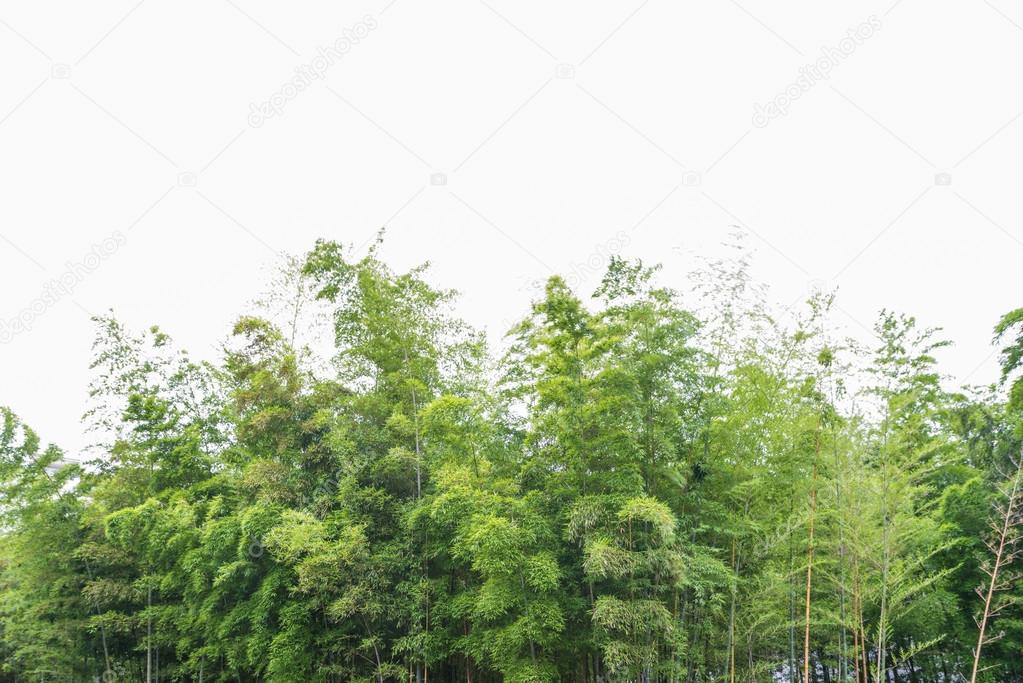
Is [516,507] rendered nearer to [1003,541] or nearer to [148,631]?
[1003,541]

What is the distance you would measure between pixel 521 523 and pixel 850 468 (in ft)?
11.9

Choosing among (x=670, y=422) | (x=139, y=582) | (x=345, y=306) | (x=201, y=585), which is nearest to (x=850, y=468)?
(x=670, y=422)

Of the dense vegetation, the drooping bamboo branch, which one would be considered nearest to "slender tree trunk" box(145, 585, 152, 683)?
the dense vegetation

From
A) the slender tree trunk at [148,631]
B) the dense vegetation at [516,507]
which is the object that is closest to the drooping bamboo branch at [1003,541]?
the dense vegetation at [516,507]

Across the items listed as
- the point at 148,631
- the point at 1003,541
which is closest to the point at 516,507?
the point at 1003,541

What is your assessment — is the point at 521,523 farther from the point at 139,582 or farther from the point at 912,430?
→ the point at 139,582

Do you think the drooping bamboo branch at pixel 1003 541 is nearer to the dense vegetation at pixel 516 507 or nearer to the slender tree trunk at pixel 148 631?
the dense vegetation at pixel 516 507

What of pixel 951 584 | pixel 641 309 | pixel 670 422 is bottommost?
pixel 951 584

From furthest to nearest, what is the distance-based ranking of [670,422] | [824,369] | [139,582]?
1. [139,582]
2. [670,422]
3. [824,369]

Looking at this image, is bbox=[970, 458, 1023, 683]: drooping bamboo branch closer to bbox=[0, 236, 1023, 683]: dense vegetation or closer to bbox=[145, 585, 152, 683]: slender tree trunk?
bbox=[0, 236, 1023, 683]: dense vegetation

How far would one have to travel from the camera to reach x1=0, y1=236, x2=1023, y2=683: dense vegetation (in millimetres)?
8164

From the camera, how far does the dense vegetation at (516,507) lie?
8164mm

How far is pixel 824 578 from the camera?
9.12 meters

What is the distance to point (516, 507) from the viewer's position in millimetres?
8711
